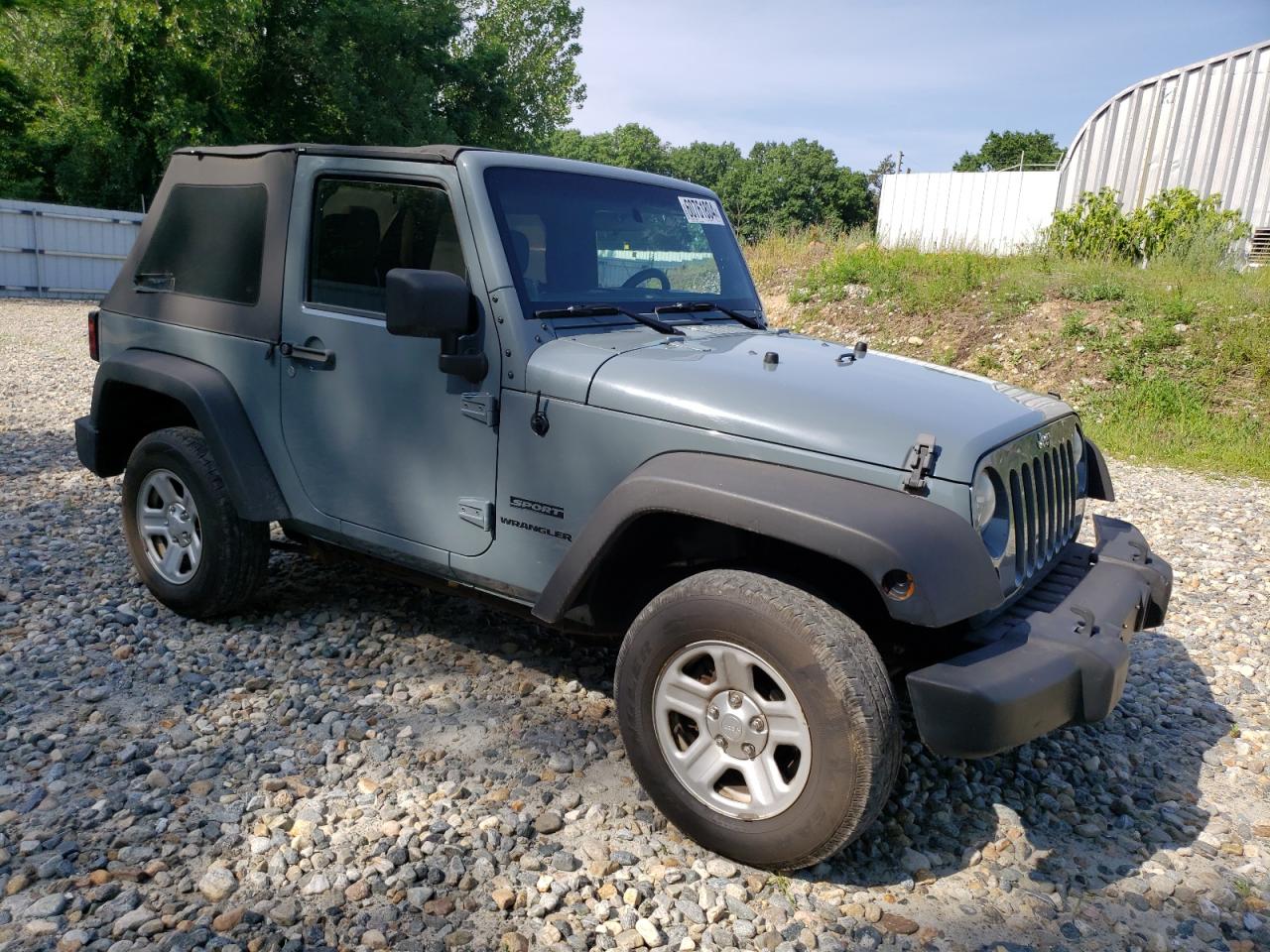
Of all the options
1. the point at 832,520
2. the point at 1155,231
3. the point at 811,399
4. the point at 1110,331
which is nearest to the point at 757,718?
the point at 832,520

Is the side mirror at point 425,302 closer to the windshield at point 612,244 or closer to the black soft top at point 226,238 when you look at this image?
the windshield at point 612,244

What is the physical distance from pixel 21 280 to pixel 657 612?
21572mm

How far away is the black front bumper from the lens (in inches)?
95.0

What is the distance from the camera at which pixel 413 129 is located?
79.0 feet

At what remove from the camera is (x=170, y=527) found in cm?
427

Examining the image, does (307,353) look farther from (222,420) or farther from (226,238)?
(226,238)

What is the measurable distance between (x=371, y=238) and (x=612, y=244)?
2.95 ft

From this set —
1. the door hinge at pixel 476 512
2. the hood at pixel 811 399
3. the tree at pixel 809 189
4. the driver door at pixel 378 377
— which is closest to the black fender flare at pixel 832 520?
the hood at pixel 811 399

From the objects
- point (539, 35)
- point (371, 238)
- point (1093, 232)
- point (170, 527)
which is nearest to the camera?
point (371, 238)

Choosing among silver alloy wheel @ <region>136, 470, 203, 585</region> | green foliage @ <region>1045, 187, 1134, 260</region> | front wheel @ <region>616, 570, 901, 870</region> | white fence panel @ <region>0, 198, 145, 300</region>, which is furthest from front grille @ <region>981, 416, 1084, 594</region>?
white fence panel @ <region>0, 198, 145, 300</region>

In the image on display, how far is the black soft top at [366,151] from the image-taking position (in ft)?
11.3

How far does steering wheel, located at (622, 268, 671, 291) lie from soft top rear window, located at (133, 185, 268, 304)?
4.90 feet

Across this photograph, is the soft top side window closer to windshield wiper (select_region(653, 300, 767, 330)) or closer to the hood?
the hood

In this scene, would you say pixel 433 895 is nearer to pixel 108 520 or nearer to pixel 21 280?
pixel 108 520
